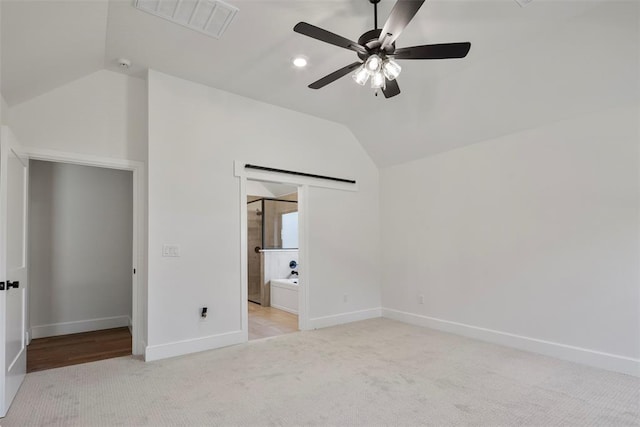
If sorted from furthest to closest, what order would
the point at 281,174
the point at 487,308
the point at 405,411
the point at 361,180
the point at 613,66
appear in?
1. the point at 361,180
2. the point at 281,174
3. the point at 487,308
4. the point at 613,66
5. the point at 405,411

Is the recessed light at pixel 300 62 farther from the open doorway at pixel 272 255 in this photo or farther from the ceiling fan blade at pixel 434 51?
the open doorway at pixel 272 255

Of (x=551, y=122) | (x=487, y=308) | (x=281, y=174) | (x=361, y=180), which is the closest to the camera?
(x=551, y=122)

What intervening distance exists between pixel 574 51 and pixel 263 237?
5425 millimetres

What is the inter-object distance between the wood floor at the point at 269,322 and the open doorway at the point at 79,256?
1.51 meters

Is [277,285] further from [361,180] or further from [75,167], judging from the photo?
[75,167]

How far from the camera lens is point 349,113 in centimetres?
469

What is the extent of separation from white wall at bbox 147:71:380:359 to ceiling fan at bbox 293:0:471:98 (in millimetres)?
1878

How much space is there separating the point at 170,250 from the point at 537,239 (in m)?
3.85

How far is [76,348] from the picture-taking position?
3.82 meters

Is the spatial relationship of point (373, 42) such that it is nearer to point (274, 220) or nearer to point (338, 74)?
point (338, 74)

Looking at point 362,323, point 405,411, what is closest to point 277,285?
point 362,323

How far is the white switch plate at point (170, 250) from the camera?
351 cm

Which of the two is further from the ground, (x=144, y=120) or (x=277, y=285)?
(x=144, y=120)

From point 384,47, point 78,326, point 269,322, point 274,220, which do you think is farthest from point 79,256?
point 384,47
